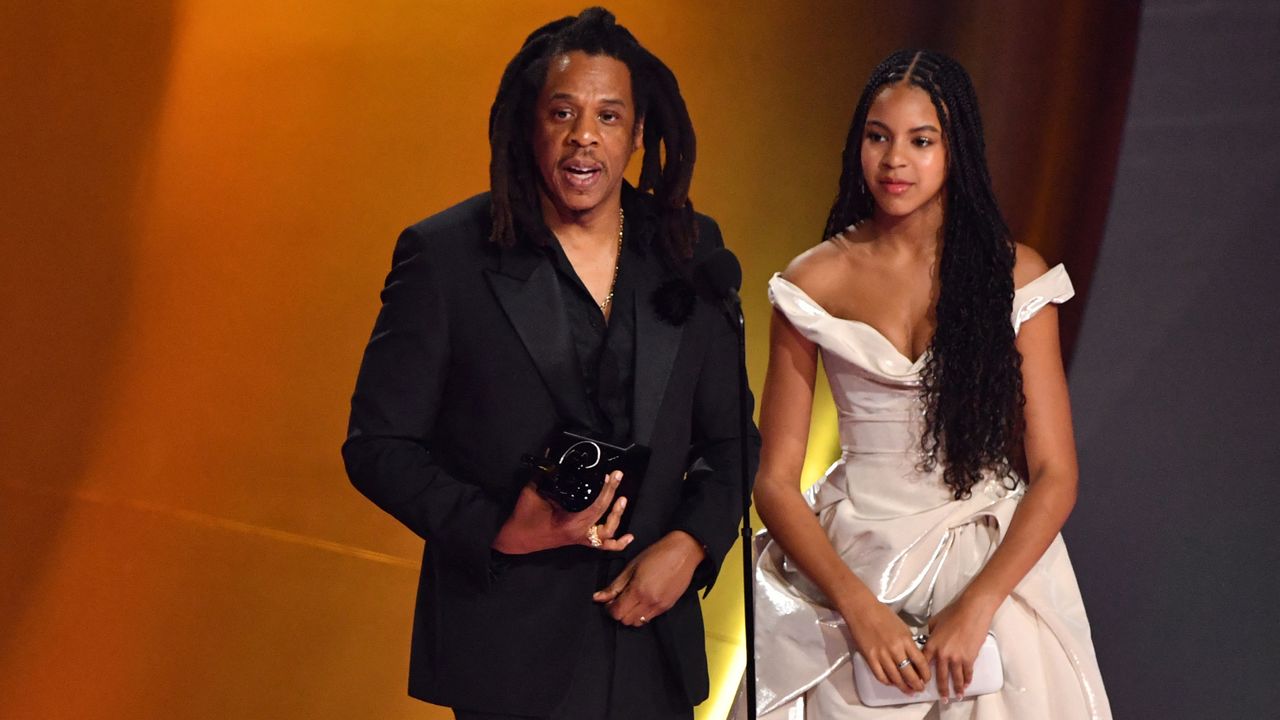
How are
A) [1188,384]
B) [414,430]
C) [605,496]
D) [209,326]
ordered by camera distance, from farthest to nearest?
[1188,384] < [209,326] < [414,430] < [605,496]

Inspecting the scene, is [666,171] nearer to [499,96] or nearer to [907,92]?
[499,96]

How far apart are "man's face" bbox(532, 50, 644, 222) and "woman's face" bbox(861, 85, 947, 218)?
0.67 metres

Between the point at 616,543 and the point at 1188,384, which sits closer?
the point at 616,543

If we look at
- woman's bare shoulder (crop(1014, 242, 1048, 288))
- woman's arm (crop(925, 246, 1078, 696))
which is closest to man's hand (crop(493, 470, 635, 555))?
woman's arm (crop(925, 246, 1078, 696))

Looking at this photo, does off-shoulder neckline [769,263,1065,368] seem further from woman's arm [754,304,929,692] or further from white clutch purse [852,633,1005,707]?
white clutch purse [852,633,1005,707]

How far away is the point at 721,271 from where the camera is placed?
205 centimetres

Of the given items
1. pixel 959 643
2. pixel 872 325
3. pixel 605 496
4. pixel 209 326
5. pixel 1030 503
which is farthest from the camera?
pixel 209 326

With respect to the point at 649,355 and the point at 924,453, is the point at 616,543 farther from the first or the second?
the point at 924,453

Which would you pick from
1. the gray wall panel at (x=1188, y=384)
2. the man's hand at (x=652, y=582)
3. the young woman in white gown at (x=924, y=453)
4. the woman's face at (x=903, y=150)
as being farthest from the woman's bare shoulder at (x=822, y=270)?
the gray wall panel at (x=1188, y=384)

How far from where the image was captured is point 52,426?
2.95 m

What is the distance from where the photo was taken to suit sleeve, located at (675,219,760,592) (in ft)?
6.81

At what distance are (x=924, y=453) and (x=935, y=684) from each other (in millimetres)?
421

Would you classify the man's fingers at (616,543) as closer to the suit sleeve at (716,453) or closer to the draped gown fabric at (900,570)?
the suit sleeve at (716,453)

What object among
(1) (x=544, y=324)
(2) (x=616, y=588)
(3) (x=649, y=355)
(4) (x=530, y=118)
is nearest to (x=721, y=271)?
(3) (x=649, y=355)
